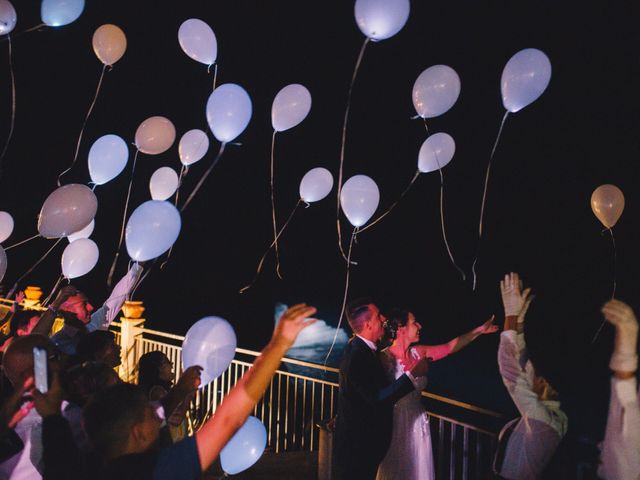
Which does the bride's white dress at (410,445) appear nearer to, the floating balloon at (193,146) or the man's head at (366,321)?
the man's head at (366,321)

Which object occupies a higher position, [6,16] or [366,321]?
[6,16]

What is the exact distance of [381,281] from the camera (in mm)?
28734

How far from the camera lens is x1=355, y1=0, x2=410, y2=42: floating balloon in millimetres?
3977

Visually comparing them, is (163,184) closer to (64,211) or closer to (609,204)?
(64,211)

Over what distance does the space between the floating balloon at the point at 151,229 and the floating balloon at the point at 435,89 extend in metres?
2.81

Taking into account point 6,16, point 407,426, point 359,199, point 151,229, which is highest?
point 6,16

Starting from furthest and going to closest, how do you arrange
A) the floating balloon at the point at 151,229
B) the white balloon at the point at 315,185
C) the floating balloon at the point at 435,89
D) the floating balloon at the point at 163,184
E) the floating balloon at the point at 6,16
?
the white balloon at the point at 315,185
the floating balloon at the point at 163,184
the floating balloon at the point at 435,89
the floating balloon at the point at 6,16
the floating balloon at the point at 151,229

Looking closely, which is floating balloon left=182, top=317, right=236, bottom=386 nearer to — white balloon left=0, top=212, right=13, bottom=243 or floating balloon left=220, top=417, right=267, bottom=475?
floating balloon left=220, top=417, right=267, bottom=475

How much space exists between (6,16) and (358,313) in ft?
12.1

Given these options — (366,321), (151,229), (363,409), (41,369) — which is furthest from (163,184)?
(41,369)

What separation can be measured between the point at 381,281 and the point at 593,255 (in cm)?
1118

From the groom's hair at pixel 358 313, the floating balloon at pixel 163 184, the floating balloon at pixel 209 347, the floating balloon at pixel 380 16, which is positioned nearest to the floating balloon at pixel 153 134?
the floating balloon at pixel 163 184

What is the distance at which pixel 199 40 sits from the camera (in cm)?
541

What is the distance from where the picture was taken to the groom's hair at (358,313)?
324 cm
